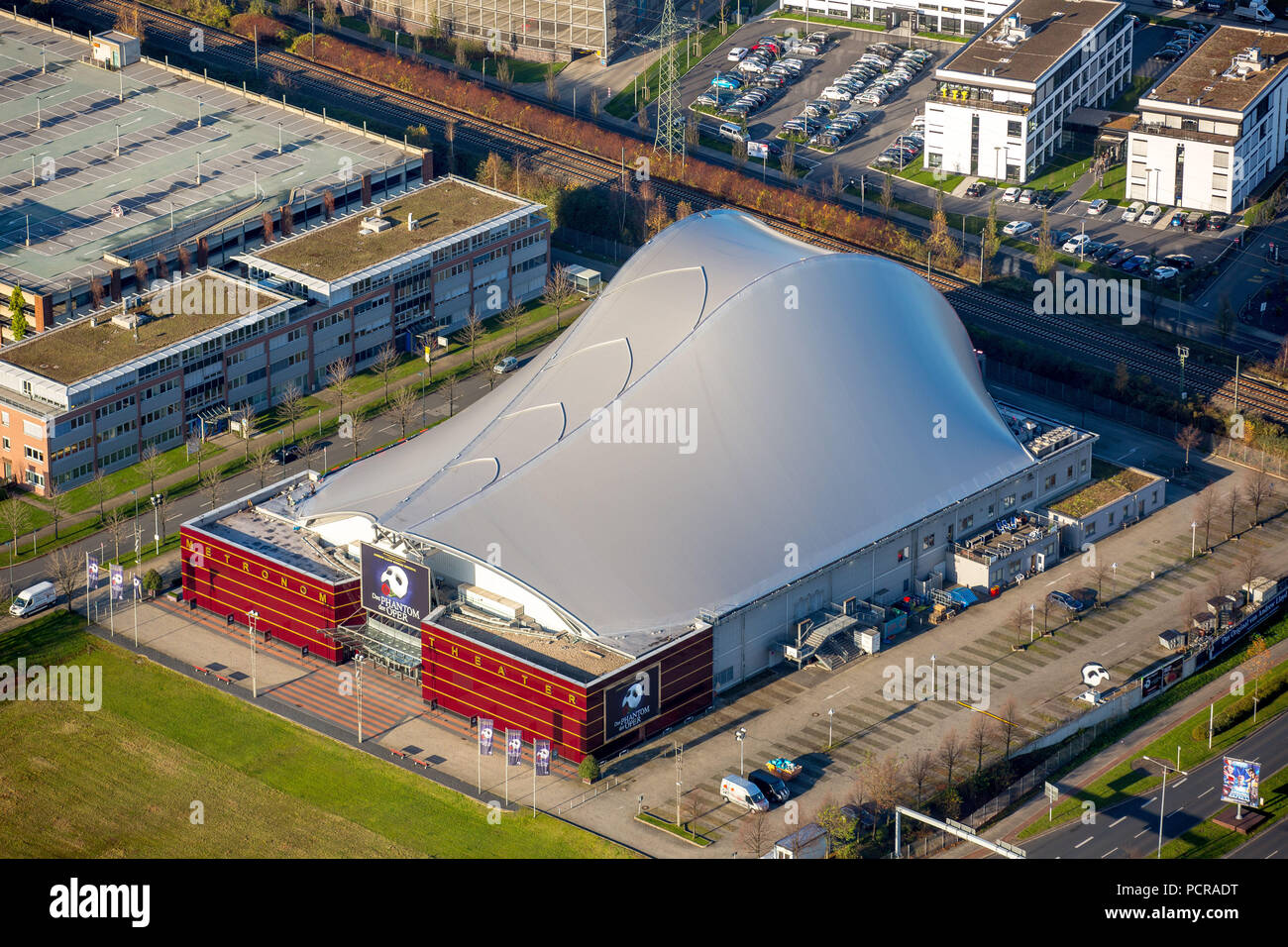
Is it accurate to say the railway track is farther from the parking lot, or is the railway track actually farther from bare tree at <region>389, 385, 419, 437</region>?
bare tree at <region>389, 385, 419, 437</region>

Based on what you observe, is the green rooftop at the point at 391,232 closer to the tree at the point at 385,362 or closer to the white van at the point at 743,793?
the tree at the point at 385,362

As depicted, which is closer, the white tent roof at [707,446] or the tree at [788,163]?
the white tent roof at [707,446]

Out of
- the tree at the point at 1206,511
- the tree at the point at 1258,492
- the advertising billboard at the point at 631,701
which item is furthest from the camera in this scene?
the tree at the point at 1258,492

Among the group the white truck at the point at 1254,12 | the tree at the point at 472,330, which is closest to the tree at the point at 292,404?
the tree at the point at 472,330

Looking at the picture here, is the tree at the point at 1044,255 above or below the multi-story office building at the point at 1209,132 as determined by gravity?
below

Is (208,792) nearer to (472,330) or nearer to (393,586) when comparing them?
(393,586)

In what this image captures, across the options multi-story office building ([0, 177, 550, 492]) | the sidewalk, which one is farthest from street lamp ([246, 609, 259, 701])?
the sidewalk
